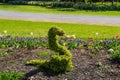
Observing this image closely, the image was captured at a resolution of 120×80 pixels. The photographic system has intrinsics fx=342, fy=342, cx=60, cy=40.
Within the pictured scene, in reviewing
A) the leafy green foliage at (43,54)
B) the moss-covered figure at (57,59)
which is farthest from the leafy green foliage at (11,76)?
the leafy green foliage at (43,54)

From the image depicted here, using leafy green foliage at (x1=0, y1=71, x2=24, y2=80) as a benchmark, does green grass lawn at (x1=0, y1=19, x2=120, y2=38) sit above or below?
below

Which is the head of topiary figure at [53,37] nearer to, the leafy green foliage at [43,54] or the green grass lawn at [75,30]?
the leafy green foliage at [43,54]

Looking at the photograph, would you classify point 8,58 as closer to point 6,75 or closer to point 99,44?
point 6,75

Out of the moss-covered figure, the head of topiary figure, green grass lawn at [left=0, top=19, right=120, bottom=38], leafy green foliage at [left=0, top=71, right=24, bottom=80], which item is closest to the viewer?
leafy green foliage at [left=0, top=71, right=24, bottom=80]

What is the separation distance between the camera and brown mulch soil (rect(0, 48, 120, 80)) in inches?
296

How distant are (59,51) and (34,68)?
0.71 m

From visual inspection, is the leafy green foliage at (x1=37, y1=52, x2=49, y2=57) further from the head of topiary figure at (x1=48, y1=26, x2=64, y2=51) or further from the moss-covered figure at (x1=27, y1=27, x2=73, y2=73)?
the head of topiary figure at (x1=48, y1=26, x2=64, y2=51)

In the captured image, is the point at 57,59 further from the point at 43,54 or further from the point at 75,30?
the point at 75,30

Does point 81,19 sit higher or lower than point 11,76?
lower

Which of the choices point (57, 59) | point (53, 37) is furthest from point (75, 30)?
point (57, 59)

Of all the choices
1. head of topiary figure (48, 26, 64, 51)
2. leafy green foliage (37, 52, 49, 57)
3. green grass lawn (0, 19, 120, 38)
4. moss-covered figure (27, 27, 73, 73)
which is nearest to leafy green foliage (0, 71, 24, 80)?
moss-covered figure (27, 27, 73, 73)

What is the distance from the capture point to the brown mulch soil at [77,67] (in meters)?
7.53

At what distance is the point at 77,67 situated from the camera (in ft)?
26.7

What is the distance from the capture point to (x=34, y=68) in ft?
26.3
